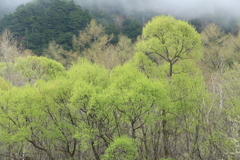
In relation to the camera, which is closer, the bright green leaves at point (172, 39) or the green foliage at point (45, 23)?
the bright green leaves at point (172, 39)

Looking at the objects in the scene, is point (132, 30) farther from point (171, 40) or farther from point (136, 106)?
point (136, 106)

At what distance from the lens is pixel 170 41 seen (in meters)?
11.7

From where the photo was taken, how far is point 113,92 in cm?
1010

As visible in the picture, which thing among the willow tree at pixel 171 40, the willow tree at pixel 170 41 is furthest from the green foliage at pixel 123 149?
the willow tree at pixel 171 40

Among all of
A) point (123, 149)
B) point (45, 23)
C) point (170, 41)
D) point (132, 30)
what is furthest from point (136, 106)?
point (132, 30)

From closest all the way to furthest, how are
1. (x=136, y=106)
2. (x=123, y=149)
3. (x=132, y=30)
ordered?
(x=123, y=149), (x=136, y=106), (x=132, y=30)

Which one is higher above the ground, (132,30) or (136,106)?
(132,30)

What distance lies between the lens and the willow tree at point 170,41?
11.8 meters

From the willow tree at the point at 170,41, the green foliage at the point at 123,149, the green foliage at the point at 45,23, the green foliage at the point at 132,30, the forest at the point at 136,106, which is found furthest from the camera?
the green foliage at the point at 132,30

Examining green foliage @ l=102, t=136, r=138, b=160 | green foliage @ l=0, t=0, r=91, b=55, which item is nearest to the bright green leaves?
green foliage @ l=102, t=136, r=138, b=160

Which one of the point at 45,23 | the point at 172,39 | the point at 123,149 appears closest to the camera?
the point at 123,149

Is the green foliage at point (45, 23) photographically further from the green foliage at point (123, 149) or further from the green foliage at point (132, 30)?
the green foliage at point (123, 149)

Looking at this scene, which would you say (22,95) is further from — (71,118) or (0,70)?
(0,70)

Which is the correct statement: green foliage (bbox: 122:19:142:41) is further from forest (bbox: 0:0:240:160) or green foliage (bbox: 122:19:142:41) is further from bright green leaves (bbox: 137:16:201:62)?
forest (bbox: 0:0:240:160)
